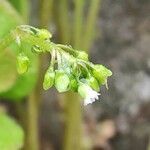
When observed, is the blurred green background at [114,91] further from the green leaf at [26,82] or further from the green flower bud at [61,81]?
the green flower bud at [61,81]

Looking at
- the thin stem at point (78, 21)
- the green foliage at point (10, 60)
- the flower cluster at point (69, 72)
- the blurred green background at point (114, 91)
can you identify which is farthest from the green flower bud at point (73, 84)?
the blurred green background at point (114, 91)

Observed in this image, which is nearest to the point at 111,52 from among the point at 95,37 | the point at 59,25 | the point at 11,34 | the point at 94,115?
the point at 95,37

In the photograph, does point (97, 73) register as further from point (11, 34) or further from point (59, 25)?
point (59, 25)

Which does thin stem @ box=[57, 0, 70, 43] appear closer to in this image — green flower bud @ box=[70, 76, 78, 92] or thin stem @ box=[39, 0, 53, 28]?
thin stem @ box=[39, 0, 53, 28]

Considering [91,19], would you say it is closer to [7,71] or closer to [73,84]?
[7,71]

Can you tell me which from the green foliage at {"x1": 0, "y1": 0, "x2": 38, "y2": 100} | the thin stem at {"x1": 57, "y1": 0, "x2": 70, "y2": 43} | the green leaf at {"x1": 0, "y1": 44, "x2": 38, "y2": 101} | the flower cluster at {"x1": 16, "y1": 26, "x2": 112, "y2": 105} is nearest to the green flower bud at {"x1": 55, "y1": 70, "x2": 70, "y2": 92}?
the flower cluster at {"x1": 16, "y1": 26, "x2": 112, "y2": 105}

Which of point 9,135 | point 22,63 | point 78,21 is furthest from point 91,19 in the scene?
point 22,63

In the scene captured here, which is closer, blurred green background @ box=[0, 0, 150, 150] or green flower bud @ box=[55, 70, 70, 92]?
green flower bud @ box=[55, 70, 70, 92]
